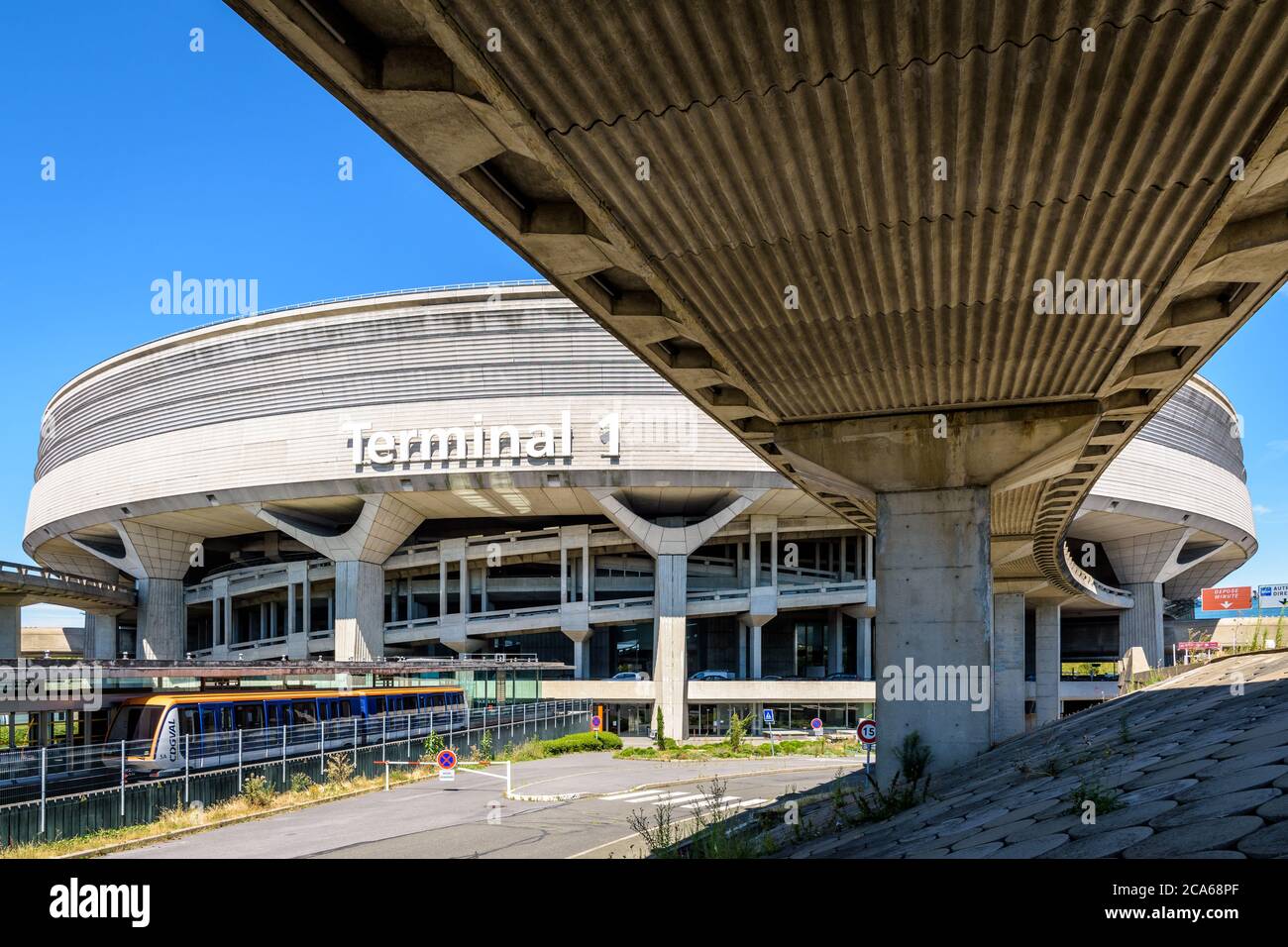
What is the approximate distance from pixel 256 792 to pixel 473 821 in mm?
6234

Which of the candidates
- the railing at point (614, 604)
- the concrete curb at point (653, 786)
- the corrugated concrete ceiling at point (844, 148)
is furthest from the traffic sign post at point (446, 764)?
the railing at point (614, 604)

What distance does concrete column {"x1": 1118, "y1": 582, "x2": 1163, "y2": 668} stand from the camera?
66.9 m

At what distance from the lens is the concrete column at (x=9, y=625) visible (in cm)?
6562

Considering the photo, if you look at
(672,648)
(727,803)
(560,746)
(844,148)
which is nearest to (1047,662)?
(672,648)

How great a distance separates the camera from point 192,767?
25203 millimetres

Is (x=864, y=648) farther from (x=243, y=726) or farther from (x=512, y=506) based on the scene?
(x=243, y=726)

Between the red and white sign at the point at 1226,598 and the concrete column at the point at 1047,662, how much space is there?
14302 millimetres

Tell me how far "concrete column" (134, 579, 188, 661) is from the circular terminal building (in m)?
0.23

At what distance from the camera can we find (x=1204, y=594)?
72.2 m

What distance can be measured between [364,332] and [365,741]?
92.3 ft

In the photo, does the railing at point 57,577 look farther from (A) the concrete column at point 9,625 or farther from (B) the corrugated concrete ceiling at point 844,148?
(B) the corrugated concrete ceiling at point 844,148

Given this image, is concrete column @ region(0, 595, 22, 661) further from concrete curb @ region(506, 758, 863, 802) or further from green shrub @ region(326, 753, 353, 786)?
concrete curb @ region(506, 758, 863, 802)

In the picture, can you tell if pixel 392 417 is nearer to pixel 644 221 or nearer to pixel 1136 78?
pixel 644 221
